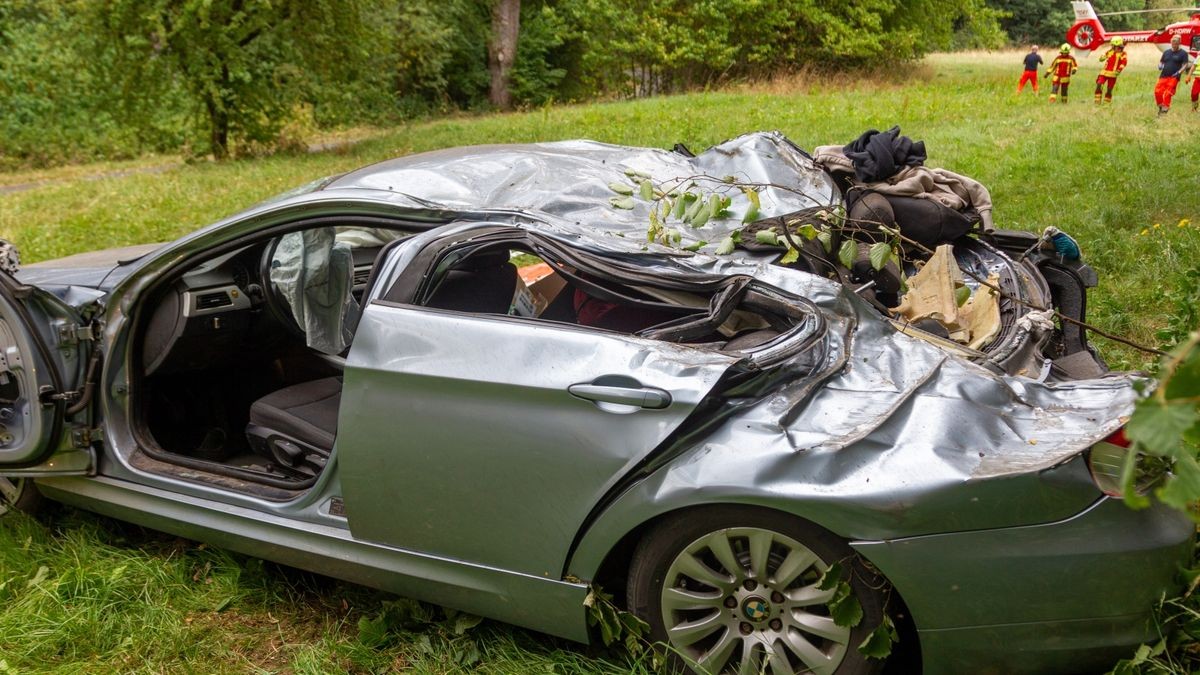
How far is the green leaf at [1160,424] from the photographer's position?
3.67 feet

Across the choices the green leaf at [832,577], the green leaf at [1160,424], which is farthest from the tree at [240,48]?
the green leaf at [1160,424]

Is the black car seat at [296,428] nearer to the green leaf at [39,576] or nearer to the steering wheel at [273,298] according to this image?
the steering wheel at [273,298]

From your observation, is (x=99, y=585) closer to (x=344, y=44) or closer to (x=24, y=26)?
(x=344, y=44)

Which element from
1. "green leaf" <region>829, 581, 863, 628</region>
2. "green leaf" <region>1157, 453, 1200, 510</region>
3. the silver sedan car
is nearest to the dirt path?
the silver sedan car

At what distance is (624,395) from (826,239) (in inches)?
52.8

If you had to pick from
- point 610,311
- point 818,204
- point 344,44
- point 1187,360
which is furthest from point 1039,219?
point 344,44

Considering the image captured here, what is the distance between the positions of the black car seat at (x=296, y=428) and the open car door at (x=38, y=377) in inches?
24.4

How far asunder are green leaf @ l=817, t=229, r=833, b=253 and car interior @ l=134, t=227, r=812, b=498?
732 millimetres

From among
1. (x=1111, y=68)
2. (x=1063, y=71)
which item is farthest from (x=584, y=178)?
(x=1111, y=68)

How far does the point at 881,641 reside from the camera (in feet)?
7.54

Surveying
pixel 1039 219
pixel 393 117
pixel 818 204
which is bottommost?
pixel 393 117

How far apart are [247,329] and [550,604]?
2.01 meters

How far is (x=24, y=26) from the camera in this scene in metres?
23.1

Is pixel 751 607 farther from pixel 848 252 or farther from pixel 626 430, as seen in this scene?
pixel 848 252
